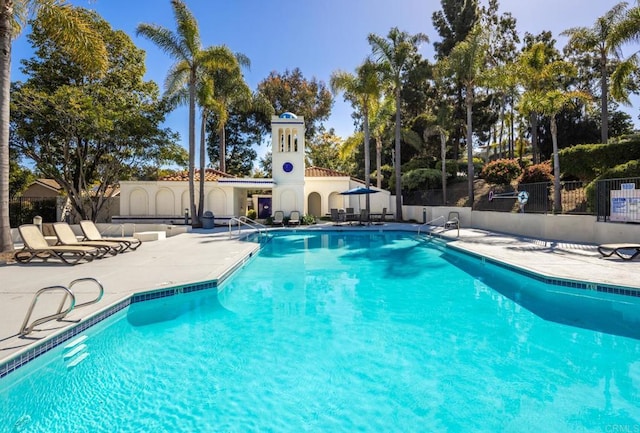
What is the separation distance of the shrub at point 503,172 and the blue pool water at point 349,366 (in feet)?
48.9

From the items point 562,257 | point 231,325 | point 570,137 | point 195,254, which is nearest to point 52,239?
point 195,254

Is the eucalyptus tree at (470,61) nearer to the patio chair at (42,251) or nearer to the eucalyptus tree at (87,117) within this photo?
the eucalyptus tree at (87,117)

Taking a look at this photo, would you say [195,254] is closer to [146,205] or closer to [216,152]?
[146,205]

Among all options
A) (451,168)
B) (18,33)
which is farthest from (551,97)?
(18,33)

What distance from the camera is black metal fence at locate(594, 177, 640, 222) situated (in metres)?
10.7

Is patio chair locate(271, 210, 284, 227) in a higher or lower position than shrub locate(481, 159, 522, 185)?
lower

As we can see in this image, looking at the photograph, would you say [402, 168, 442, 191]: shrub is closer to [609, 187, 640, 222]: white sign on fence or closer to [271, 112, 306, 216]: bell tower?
[271, 112, 306, 216]: bell tower

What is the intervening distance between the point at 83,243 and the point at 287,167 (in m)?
15.3

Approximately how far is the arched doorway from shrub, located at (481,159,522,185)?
14024 millimetres

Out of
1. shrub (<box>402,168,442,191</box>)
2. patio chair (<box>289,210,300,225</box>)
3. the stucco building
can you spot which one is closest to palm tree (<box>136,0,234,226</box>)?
the stucco building

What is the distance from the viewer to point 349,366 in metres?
4.43

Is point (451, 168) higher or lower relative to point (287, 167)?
higher

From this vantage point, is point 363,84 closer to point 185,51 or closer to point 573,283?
point 185,51

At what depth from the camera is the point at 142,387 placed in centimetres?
390
